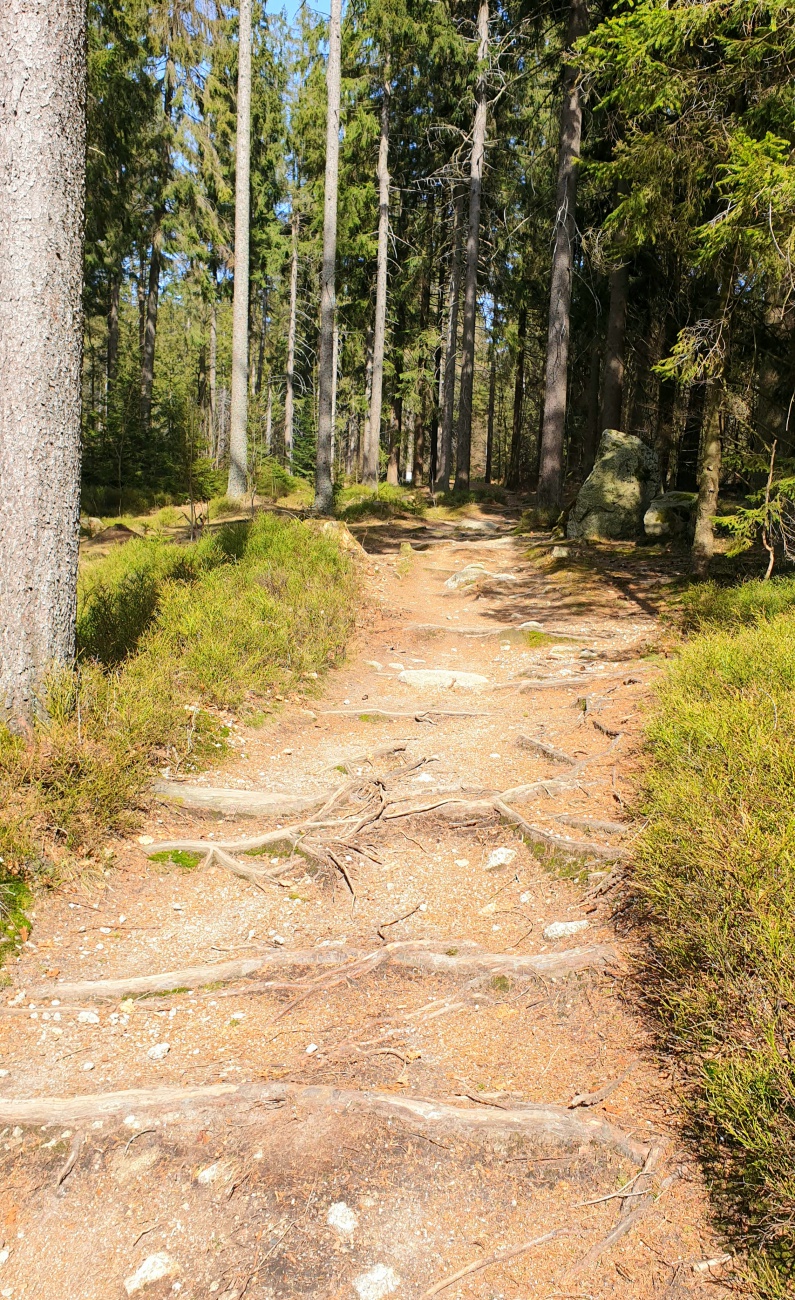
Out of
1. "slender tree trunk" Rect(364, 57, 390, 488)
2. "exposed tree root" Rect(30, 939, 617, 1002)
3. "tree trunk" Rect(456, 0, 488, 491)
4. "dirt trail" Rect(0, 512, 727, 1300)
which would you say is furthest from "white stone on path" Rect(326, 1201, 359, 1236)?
"slender tree trunk" Rect(364, 57, 390, 488)

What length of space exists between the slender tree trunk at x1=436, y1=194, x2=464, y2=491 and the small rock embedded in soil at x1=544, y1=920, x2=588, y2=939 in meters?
21.9

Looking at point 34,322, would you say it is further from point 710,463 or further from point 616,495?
point 616,495

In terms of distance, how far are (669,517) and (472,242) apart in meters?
12.6

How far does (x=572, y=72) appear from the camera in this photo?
48.2 ft

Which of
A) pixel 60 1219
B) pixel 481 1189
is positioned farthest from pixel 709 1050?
pixel 60 1219

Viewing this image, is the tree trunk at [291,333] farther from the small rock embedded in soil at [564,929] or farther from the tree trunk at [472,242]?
the small rock embedded in soil at [564,929]

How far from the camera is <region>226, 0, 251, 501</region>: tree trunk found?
17.0 m

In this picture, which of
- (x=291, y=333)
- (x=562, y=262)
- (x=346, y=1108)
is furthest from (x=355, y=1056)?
(x=291, y=333)

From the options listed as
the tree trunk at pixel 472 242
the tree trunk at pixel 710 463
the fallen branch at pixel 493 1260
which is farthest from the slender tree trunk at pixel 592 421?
the fallen branch at pixel 493 1260

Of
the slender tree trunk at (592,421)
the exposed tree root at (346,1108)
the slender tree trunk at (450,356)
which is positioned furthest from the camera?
the slender tree trunk at (450,356)

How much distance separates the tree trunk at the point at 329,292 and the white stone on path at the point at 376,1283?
1469 cm

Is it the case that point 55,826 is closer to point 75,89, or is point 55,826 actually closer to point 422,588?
point 75,89

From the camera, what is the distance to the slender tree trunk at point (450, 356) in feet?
83.4

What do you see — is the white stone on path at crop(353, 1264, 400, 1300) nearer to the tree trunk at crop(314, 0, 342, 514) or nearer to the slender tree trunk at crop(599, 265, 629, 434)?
the tree trunk at crop(314, 0, 342, 514)
